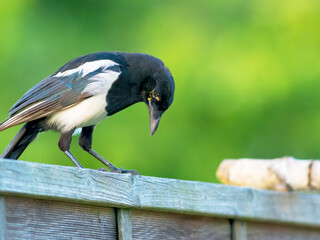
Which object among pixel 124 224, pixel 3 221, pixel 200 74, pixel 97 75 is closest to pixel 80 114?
pixel 97 75

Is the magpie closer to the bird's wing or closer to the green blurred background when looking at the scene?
the bird's wing

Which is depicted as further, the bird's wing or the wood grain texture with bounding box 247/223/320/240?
the bird's wing

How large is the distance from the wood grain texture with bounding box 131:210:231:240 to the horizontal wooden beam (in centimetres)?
4

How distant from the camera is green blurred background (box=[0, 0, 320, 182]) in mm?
6551

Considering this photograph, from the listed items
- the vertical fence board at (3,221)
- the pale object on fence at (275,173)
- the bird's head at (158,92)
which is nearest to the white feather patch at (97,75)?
the bird's head at (158,92)

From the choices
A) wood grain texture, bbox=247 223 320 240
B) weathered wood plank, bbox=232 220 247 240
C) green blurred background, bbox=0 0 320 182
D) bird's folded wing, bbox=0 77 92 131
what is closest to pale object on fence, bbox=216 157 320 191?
wood grain texture, bbox=247 223 320 240

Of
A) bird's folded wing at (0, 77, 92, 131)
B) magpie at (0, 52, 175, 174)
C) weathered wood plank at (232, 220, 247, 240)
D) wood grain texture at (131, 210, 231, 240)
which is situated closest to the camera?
wood grain texture at (131, 210, 231, 240)

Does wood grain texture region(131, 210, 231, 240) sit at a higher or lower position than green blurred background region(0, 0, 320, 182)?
lower

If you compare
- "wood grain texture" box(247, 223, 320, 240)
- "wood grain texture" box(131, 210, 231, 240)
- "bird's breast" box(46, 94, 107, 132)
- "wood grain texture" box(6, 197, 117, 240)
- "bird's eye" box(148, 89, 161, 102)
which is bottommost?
"wood grain texture" box(247, 223, 320, 240)

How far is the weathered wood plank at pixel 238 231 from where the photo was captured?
278cm

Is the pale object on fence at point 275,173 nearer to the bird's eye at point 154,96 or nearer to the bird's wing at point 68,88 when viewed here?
the bird's eye at point 154,96

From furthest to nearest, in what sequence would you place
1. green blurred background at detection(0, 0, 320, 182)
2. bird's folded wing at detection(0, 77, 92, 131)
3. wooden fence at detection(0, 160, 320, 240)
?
green blurred background at detection(0, 0, 320, 182) < bird's folded wing at detection(0, 77, 92, 131) < wooden fence at detection(0, 160, 320, 240)

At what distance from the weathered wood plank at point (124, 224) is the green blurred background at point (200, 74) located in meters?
4.11

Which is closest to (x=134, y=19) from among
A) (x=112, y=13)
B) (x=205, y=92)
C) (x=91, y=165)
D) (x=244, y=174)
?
(x=112, y=13)
